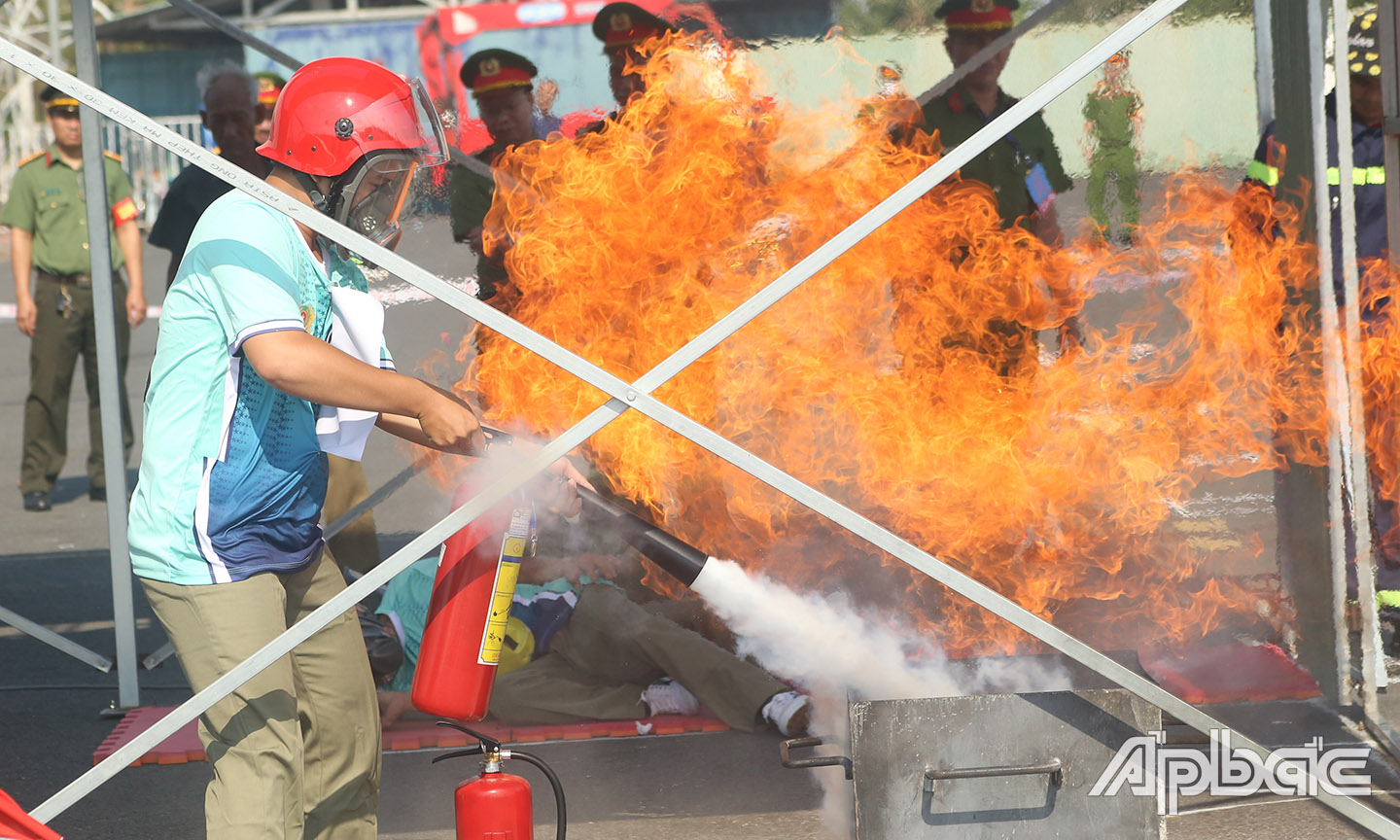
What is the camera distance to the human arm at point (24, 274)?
26.9 feet

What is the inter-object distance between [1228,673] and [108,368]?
4.10 metres

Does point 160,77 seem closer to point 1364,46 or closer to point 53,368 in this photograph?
point 53,368

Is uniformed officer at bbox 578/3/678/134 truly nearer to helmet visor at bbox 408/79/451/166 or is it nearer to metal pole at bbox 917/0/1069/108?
metal pole at bbox 917/0/1069/108

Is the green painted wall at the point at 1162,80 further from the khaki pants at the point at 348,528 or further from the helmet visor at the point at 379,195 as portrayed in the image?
the helmet visor at the point at 379,195

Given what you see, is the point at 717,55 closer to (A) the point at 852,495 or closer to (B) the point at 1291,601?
(A) the point at 852,495

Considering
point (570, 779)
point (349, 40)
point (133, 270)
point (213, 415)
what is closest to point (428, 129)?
point (213, 415)

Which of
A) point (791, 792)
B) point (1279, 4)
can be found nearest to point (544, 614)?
point (791, 792)

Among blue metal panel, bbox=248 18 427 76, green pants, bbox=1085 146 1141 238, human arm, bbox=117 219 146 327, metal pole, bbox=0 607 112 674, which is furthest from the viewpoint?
blue metal panel, bbox=248 18 427 76

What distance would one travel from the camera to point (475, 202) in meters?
5.76

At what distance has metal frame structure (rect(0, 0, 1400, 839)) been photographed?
2.71m

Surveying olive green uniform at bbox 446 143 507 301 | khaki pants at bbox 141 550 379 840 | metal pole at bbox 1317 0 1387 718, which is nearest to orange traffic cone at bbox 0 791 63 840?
khaki pants at bbox 141 550 379 840

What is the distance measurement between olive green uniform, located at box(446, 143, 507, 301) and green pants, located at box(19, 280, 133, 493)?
132 inches

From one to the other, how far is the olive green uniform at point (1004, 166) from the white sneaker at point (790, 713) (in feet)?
6.15

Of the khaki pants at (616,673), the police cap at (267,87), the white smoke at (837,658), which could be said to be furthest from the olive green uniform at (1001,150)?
the police cap at (267,87)
